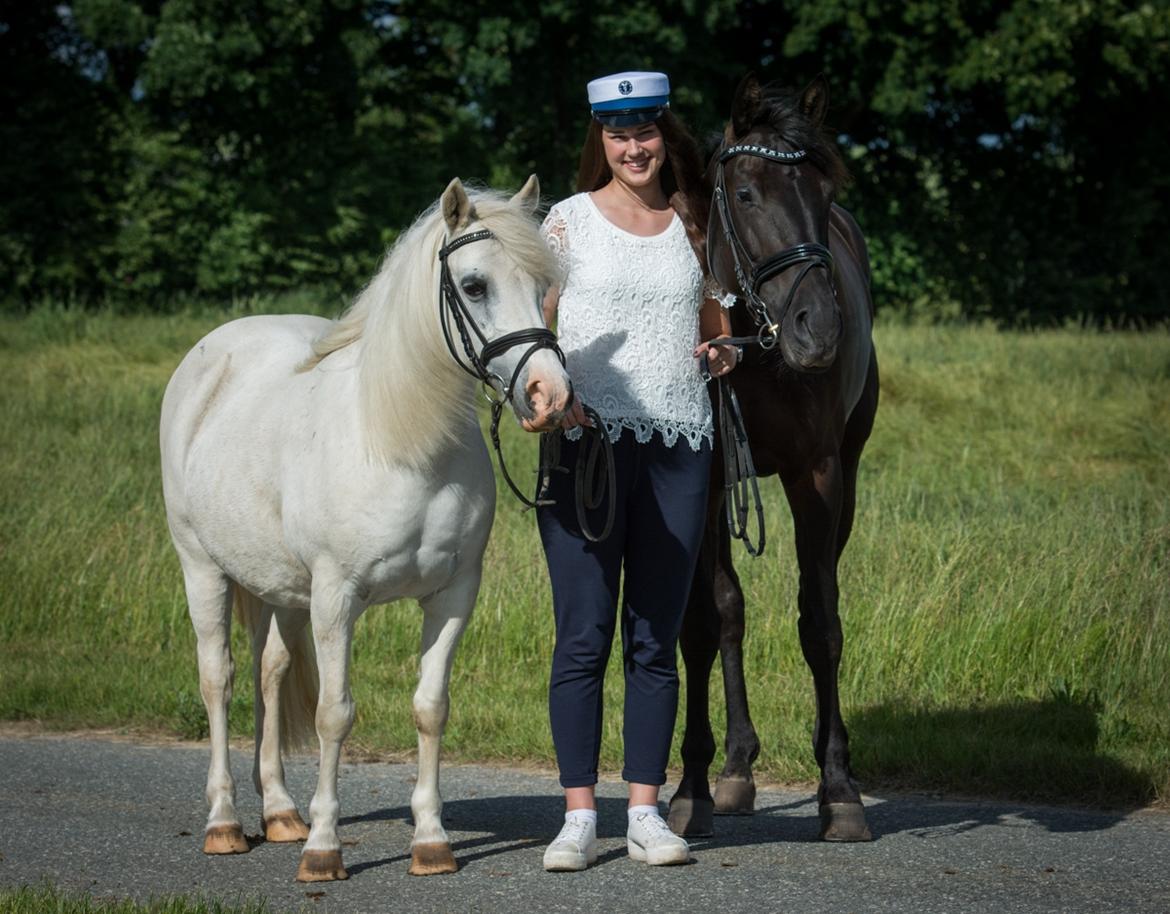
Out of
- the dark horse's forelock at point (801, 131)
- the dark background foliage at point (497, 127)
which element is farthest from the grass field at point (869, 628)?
the dark background foliage at point (497, 127)

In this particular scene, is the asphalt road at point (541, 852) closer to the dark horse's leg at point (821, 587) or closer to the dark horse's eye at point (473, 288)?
the dark horse's leg at point (821, 587)

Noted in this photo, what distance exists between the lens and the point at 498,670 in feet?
26.7

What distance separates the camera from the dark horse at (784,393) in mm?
5133

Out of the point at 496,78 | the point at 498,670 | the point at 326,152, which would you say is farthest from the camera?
the point at 326,152

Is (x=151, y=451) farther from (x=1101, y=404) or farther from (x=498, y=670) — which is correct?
(x=1101, y=404)

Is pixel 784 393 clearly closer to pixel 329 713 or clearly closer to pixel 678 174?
pixel 678 174

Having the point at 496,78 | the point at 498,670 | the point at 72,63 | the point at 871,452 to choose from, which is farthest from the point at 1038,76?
the point at 498,670

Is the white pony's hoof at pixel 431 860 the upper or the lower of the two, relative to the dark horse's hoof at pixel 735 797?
upper

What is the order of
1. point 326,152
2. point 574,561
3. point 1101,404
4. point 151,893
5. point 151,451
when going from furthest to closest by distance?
point 326,152
point 1101,404
point 151,451
point 574,561
point 151,893

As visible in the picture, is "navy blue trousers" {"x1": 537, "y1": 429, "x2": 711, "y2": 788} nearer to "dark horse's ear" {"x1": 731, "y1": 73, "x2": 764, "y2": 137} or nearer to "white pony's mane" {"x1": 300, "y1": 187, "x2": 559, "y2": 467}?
"white pony's mane" {"x1": 300, "y1": 187, "x2": 559, "y2": 467}

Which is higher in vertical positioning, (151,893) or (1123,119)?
(1123,119)

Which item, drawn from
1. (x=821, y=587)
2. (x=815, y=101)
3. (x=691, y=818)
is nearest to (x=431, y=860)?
(x=691, y=818)

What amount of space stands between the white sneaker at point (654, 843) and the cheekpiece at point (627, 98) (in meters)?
2.19

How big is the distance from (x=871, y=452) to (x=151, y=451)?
20.4ft
